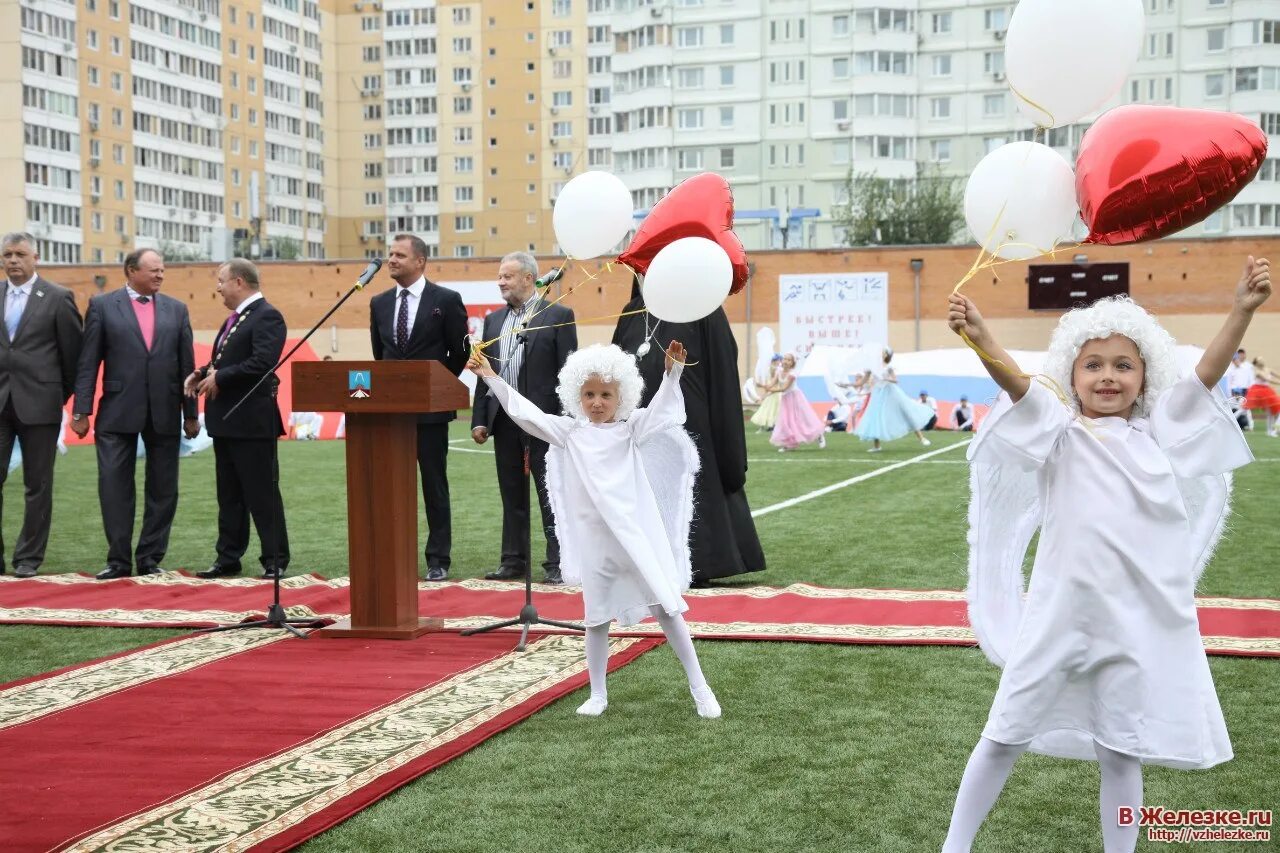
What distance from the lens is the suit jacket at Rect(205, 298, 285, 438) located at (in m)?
9.14

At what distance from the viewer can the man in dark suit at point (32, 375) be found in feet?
31.5

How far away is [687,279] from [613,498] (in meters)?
0.88

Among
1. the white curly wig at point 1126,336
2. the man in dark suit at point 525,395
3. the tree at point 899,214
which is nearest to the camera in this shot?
the white curly wig at point 1126,336

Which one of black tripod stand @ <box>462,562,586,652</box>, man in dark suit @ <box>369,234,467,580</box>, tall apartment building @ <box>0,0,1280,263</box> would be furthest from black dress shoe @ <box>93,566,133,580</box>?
tall apartment building @ <box>0,0,1280,263</box>

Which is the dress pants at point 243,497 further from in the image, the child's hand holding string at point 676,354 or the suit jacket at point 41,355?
the child's hand holding string at point 676,354

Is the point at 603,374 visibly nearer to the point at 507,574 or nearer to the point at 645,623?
the point at 645,623

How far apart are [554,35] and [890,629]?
95.8m

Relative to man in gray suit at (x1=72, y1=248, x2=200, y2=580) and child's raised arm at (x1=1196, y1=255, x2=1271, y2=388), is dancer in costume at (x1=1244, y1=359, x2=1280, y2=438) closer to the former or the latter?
man in gray suit at (x1=72, y1=248, x2=200, y2=580)

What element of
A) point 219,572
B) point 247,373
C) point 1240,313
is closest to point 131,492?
point 219,572

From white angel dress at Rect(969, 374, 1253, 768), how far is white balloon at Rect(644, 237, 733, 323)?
6.74 ft

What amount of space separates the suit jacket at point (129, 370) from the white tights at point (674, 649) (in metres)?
4.81

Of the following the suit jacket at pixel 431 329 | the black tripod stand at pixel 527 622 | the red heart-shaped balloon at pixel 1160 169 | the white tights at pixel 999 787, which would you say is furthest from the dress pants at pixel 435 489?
the white tights at pixel 999 787

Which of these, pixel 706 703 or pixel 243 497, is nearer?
pixel 706 703

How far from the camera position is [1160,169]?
421 cm
